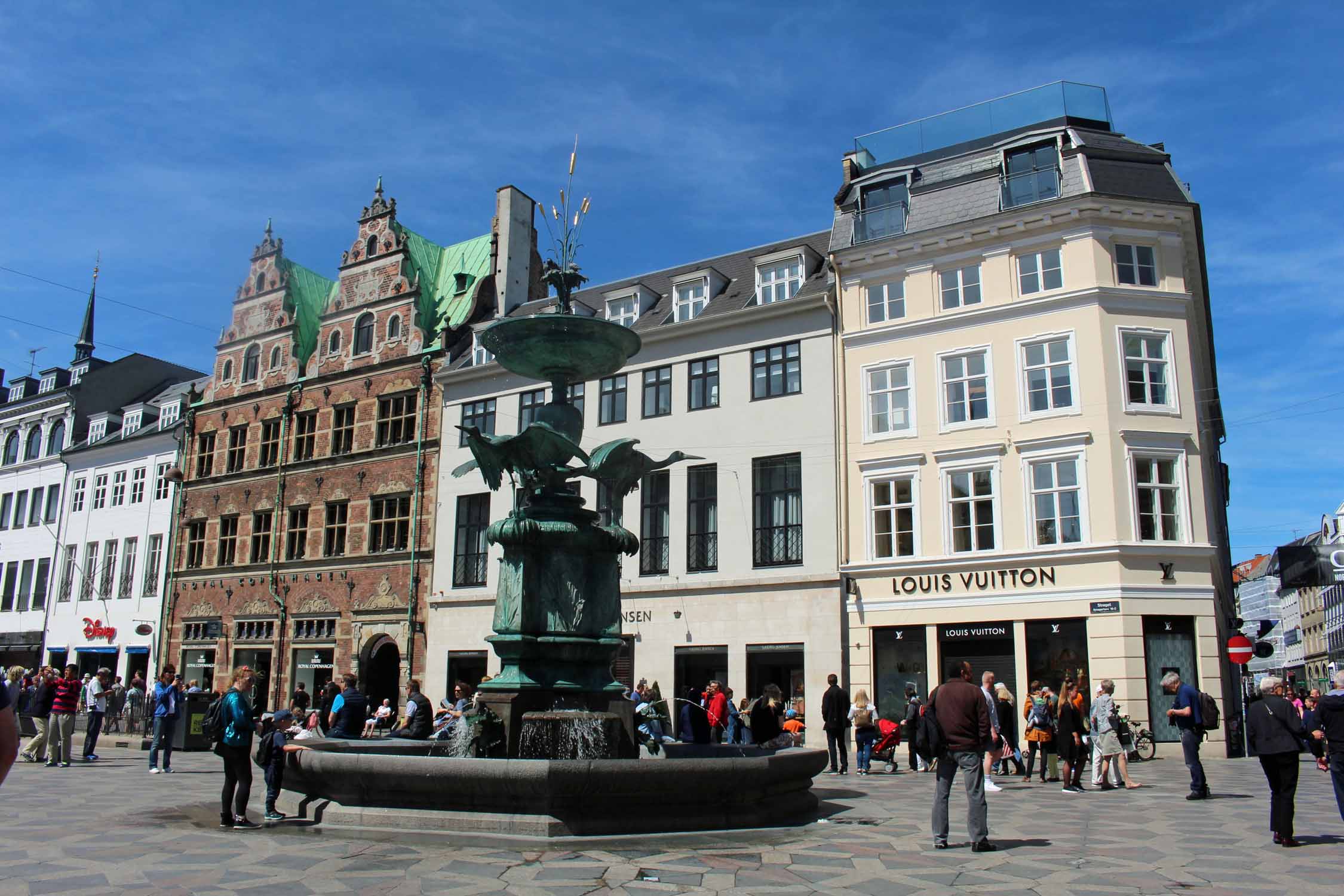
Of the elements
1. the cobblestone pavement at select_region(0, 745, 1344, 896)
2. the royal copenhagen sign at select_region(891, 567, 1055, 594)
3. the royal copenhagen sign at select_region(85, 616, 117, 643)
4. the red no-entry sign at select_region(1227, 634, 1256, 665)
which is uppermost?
the royal copenhagen sign at select_region(891, 567, 1055, 594)

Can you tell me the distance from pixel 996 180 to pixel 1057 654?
469 inches

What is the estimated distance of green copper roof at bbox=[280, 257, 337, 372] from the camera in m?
39.3

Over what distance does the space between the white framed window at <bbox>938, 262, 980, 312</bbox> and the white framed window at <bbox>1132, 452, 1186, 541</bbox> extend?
18.5 feet

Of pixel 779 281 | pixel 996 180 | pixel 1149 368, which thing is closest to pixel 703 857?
pixel 1149 368

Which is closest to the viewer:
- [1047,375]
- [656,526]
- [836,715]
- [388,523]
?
[836,715]

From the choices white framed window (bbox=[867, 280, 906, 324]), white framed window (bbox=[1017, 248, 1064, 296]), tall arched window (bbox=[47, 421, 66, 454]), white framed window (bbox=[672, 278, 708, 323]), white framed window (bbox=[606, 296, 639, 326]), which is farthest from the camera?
tall arched window (bbox=[47, 421, 66, 454])

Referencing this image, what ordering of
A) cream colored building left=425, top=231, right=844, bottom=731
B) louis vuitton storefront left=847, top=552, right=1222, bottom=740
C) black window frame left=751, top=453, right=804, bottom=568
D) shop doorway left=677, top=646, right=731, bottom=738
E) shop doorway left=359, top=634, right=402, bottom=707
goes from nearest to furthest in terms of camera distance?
louis vuitton storefront left=847, top=552, right=1222, bottom=740
cream colored building left=425, top=231, right=844, bottom=731
black window frame left=751, top=453, right=804, bottom=568
shop doorway left=677, top=646, right=731, bottom=738
shop doorway left=359, top=634, right=402, bottom=707

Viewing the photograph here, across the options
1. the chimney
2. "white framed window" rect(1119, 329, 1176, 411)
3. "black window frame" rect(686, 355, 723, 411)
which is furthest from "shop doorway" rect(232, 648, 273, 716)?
"white framed window" rect(1119, 329, 1176, 411)

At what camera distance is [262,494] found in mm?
38531

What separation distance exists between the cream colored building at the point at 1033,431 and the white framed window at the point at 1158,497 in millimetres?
43

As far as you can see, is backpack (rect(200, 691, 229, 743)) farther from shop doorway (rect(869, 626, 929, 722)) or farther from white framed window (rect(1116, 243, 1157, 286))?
white framed window (rect(1116, 243, 1157, 286))

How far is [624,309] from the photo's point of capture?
3362 centimetres

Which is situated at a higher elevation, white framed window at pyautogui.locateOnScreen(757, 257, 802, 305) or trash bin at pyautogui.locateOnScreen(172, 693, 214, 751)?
white framed window at pyautogui.locateOnScreen(757, 257, 802, 305)

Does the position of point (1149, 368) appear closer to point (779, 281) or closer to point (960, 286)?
point (960, 286)
